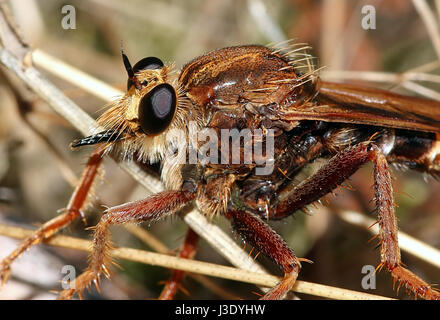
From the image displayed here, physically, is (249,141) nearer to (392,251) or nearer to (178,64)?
(392,251)

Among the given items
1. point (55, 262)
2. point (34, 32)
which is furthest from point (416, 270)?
point (34, 32)

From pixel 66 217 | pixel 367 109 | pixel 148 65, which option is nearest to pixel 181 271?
pixel 66 217

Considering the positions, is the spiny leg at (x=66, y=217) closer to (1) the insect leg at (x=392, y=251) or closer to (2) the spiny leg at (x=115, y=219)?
(2) the spiny leg at (x=115, y=219)

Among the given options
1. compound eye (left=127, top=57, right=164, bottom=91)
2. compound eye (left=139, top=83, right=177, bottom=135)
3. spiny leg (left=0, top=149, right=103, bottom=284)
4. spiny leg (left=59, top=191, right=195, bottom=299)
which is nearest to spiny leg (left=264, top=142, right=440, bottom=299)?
spiny leg (left=59, top=191, right=195, bottom=299)

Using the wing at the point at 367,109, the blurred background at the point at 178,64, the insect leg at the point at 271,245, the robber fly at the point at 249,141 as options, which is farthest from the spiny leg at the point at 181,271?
the wing at the point at 367,109

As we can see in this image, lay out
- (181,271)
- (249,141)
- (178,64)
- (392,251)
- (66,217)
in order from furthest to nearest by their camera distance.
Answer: (178,64) → (181,271) → (66,217) → (249,141) → (392,251)
